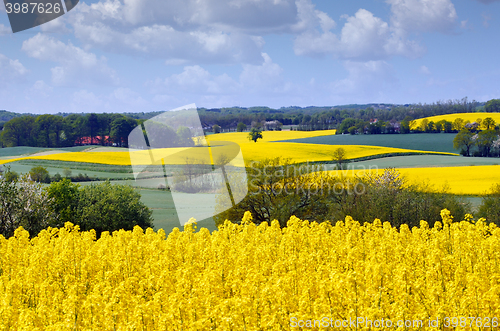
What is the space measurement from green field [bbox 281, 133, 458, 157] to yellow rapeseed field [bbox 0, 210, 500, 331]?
57.3 meters

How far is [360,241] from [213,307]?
7.09 metres

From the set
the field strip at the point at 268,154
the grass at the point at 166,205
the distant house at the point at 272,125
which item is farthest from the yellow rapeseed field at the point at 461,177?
the distant house at the point at 272,125

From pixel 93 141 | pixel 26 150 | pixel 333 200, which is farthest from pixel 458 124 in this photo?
pixel 26 150

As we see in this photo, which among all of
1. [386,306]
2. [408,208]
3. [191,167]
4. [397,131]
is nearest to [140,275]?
[386,306]

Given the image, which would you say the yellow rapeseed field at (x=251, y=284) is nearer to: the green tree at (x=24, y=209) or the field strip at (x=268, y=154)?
the green tree at (x=24, y=209)

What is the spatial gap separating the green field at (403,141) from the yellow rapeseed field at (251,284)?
57.3m

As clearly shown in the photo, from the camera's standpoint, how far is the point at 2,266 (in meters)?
12.6

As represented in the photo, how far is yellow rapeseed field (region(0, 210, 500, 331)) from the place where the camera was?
7703mm

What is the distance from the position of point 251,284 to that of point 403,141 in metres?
69.1

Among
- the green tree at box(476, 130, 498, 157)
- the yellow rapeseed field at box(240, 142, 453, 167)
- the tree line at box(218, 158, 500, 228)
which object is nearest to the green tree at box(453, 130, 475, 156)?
the green tree at box(476, 130, 498, 157)

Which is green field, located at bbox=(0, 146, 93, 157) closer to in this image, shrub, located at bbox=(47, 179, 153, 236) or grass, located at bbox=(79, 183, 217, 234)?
grass, located at bbox=(79, 183, 217, 234)

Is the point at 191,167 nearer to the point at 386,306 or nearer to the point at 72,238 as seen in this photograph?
the point at 72,238

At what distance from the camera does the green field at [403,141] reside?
225ft

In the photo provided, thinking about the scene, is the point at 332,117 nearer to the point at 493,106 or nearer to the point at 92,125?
the point at 493,106
